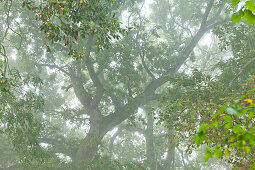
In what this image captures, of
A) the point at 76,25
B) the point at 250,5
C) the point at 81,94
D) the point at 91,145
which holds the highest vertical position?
the point at 81,94

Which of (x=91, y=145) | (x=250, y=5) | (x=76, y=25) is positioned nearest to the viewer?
(x=250, y=5)

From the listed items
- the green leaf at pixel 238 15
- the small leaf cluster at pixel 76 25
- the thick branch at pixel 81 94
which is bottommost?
the green leaf at pixel 238 15

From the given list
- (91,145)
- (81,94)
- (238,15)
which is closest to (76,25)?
(238,15)

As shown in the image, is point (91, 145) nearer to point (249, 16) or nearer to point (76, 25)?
point (76, 25)

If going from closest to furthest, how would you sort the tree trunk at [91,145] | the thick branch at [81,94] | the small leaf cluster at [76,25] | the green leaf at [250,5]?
1. the green leaf at [250,5]
2. the small leaf cluster at [76,25]
3. the tree trunk at [91,145]
4. the thick branch at [81,94]

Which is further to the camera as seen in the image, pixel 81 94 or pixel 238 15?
pixel 81 94

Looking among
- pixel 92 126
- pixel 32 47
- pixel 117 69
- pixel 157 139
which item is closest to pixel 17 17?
pixel 32 47

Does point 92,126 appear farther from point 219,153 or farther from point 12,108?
point 219,153

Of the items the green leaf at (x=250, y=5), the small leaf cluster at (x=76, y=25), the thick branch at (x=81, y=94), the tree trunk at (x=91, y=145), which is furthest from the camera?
the thick branch at (x=81, y=94)

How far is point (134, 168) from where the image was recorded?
989 cm

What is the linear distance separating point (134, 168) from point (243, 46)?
6317 mm

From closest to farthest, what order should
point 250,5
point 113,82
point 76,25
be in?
1. point 250,5
2. point 76,25
3. point 113,82

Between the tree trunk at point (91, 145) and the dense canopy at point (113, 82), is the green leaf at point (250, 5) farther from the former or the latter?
the tree trunk at point (91, 145)

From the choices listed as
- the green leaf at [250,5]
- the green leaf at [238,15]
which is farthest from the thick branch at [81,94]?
the green leaf at [250,5]
